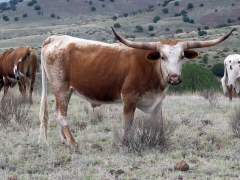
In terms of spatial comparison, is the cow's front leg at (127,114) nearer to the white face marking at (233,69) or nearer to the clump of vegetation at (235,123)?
the clump of vegetation at (235,123)

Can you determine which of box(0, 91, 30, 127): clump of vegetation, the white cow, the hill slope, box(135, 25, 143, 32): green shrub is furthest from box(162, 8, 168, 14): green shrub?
box(0, 91, 30, 127): clump of vegetation

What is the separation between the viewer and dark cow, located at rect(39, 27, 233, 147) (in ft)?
26.0

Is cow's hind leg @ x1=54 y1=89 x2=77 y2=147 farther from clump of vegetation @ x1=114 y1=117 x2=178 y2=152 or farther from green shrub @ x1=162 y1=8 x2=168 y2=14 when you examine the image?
green shrub @ x1=162 y1=8 x2=168 y2=14


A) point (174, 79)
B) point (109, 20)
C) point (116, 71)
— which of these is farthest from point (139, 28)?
point (174, 79)

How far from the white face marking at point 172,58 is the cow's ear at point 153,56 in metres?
0.11

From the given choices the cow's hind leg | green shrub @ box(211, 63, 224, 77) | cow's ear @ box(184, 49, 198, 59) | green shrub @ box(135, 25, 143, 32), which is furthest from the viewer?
green shrub @ box(135, 25, 143, 32)

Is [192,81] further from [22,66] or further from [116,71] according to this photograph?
[116,71]

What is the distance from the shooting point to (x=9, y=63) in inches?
601

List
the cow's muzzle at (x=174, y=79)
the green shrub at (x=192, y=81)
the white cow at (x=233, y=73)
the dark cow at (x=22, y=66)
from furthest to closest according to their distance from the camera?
the green shrub at (x=192, y=81) < the white cow at (x=233, y=73) < the dark cow at (x=22, y=66) < the cow's muzzle at (x=174, y=79)

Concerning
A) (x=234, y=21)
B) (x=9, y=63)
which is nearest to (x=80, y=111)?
(x=9, y=63)

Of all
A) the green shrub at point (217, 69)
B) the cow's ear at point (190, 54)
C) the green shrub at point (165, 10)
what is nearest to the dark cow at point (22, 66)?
the cow's ear at point (190, 54)

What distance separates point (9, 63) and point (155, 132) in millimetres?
8394

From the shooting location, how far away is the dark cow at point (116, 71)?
312 inches

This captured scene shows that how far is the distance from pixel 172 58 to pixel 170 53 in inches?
3.6
